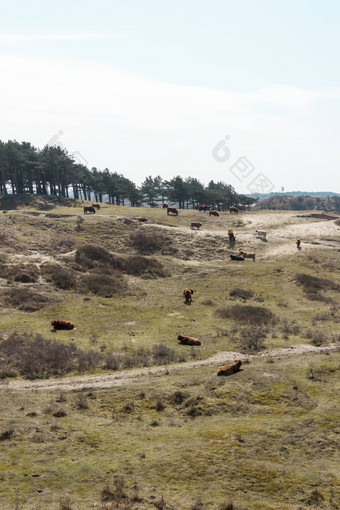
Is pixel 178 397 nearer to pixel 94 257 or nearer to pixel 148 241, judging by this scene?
pixel 94 257

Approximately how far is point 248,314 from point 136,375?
714 inches

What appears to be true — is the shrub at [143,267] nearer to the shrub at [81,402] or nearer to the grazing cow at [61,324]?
the grazing cow at [61,324]

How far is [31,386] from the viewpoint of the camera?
23.1m

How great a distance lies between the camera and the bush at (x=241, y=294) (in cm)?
4768

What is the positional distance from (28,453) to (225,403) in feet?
31.4

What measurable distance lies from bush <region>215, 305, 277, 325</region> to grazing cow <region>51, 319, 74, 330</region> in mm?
14606

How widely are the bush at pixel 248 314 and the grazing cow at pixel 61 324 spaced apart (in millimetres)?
14606

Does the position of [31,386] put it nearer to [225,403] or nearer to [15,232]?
[225,403]

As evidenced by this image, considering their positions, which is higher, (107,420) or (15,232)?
(15,232)

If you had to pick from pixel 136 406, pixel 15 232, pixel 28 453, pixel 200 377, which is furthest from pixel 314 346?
pixel 15 232

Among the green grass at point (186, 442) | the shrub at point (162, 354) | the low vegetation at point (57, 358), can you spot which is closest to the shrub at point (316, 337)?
the green grass at point (186, 442)

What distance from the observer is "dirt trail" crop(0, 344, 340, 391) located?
23109mm

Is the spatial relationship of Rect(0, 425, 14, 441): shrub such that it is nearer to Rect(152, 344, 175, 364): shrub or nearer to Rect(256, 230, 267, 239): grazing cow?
Rect(152, 344, 175, 364): shrub

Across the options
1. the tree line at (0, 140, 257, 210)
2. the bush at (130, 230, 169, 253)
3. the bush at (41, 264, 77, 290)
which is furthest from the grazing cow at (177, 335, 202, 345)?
the tree line at (0, 140, 257, 210)
